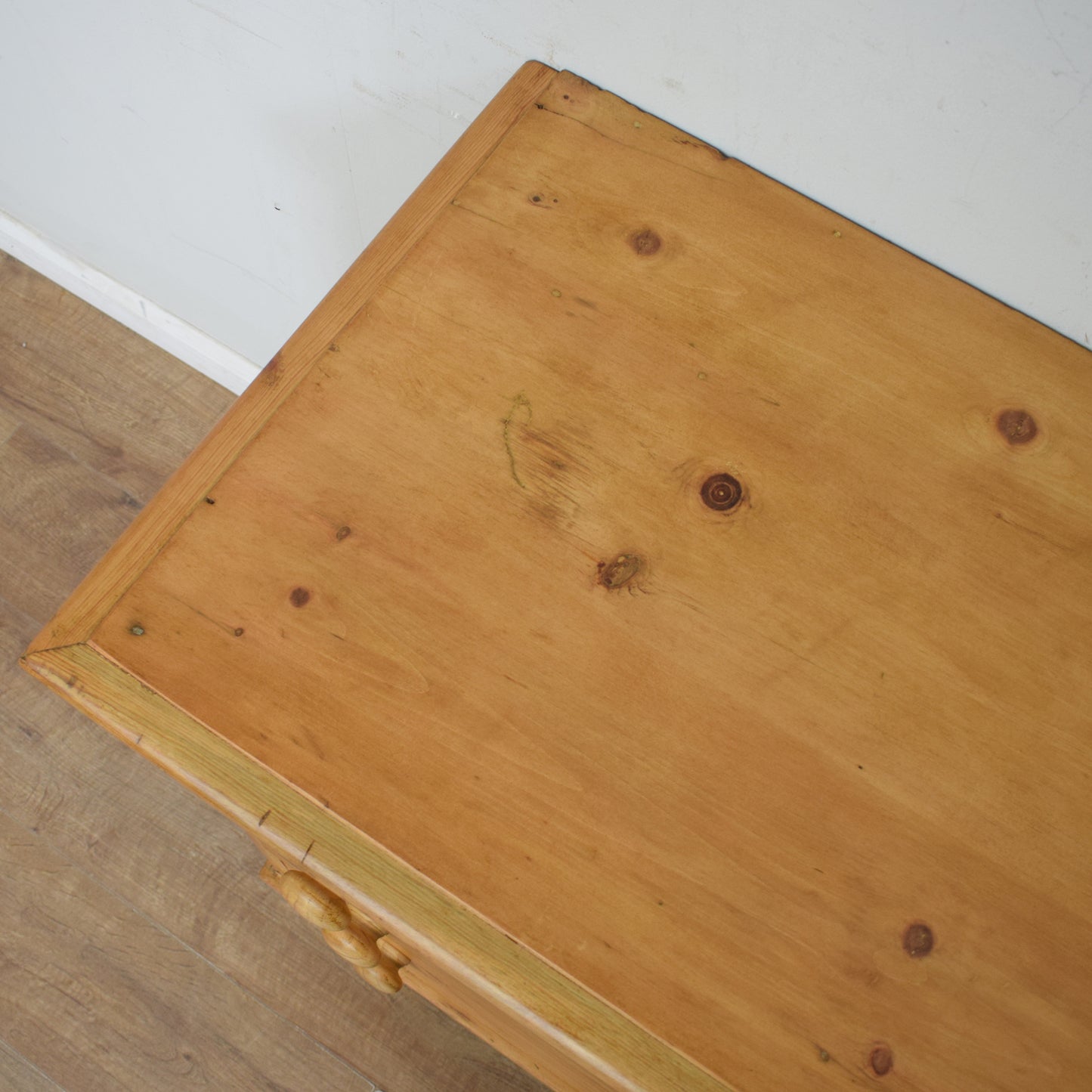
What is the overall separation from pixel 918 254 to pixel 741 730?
12.1 inches

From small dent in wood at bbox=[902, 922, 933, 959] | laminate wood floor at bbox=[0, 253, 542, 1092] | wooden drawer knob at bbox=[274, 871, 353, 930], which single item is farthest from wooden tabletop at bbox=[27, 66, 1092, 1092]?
laminate wood floor at bbox=[0, 253, 542, 1092]

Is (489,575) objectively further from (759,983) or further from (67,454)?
(67,454)

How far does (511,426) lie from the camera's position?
534mm

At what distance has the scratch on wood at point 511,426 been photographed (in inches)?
20.7

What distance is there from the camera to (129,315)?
4.33 feet

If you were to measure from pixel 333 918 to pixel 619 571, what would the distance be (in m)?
0.25

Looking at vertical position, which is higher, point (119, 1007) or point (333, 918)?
point (333, 918)

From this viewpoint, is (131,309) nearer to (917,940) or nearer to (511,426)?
(511,426)

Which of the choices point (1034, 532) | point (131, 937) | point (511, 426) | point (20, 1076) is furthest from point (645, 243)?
point (20, 1076)

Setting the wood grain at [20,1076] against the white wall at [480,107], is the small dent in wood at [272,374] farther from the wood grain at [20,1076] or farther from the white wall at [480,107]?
the wood grain at [20,1076]

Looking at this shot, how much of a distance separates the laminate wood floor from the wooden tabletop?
72 cm

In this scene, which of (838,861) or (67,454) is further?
(67,454)

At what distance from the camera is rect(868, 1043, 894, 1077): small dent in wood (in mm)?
432

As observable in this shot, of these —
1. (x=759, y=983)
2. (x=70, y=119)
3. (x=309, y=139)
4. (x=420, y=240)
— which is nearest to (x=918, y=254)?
(x=420, y=240)
